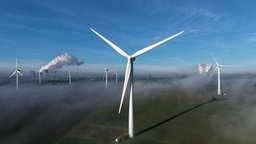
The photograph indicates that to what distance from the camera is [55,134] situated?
73.1m

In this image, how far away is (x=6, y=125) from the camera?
280 feet

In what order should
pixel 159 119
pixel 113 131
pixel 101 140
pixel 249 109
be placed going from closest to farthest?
pixel 101 140 < pixel 113 131 < pixel 159 119 < pixel 249 109

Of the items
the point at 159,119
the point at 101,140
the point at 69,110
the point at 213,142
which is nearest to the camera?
the point at 213,142

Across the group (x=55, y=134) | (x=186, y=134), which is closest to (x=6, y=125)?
(x=55, y=134)

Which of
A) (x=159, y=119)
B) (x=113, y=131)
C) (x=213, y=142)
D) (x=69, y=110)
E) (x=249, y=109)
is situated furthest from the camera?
(x=69, y=110)

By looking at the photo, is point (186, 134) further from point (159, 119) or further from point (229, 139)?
point (159, 119)

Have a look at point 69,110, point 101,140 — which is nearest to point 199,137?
point 101,140

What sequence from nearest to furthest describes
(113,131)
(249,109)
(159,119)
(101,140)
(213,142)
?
(213,142)
(101,140)
(113,131)
(159,119)
(249,109)

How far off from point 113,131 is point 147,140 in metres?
13.5

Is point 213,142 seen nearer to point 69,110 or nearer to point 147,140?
point 147,140

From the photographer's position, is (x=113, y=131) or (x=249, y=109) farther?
(x=249, y=109)

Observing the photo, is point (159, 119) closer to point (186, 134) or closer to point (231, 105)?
point (186, 134)

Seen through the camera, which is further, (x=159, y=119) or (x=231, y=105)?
(x=231, y=105)

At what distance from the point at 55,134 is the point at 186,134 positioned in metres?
42.7
